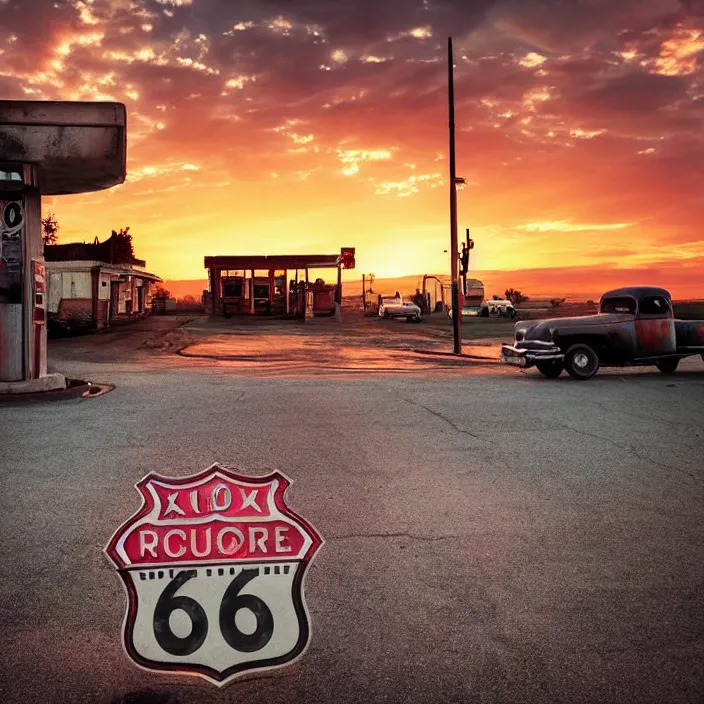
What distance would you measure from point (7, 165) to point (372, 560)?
31.6 ft

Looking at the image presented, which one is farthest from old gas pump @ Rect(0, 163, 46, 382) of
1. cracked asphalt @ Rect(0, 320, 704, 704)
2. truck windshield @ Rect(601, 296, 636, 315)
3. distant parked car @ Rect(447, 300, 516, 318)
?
distant parked car @ Rect(447, 300, 516, 318)

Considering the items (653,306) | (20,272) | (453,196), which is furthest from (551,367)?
(20,272)

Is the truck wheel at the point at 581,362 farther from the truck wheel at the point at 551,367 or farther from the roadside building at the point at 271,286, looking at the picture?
the roadside building at the point at 271,286

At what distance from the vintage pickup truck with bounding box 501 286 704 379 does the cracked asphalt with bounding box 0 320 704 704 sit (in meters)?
3.50

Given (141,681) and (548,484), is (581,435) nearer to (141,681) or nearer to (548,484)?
(548,484)

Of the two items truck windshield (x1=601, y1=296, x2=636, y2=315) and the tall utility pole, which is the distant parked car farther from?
truck windshield (x1=601, y1=296, x2=636, y2=315)

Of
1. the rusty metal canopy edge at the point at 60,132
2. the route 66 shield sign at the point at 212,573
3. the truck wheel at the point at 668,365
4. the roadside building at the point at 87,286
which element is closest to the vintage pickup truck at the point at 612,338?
the truck wheel at the point at 668,365

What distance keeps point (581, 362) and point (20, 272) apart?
10.1 meters

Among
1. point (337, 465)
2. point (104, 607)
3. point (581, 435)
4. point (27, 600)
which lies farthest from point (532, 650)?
point (581, 435)

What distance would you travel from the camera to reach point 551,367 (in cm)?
1430

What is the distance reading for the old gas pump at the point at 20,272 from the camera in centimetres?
1136

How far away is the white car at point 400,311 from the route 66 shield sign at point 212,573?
→ 39.3 metres

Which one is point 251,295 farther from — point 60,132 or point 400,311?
point 60,132

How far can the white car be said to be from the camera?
138ft
